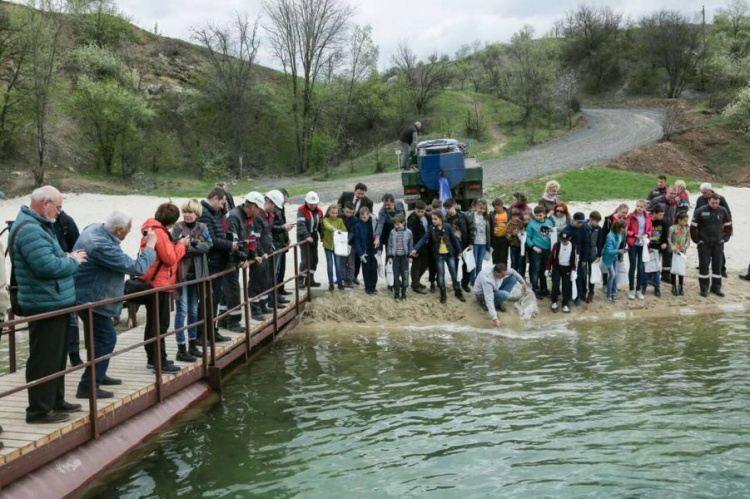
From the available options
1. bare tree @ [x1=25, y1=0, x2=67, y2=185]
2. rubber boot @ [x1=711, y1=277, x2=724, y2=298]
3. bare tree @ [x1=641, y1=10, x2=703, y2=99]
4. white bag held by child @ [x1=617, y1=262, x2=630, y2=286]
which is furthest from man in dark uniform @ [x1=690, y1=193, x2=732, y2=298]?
bare tree @ [x1=641, y1=10, x2=703, y2=99]

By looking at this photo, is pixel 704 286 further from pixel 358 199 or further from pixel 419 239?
pixel 358 199

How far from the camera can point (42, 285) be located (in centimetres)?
573

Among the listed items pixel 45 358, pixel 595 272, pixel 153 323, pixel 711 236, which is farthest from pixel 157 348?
pixel 711 236

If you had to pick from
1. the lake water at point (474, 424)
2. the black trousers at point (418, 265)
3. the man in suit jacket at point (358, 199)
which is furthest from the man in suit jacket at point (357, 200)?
the lake water at point (474, 424)

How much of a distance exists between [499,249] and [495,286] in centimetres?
100

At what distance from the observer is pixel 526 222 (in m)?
12.5

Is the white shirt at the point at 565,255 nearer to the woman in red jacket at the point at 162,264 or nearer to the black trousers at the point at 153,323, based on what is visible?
the woman in red jacket at the point at 162,264

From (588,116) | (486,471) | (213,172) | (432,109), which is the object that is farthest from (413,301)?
(588,116)

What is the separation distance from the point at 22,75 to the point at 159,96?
1601 centimetres

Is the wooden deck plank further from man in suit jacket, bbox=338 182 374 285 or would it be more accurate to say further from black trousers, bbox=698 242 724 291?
black trousers, bbox=698 242 724 291

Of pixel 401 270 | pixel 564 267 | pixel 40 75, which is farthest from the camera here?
pixel 40 75

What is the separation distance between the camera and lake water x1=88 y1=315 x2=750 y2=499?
608 cm

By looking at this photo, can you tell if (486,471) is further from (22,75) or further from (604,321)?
(22,75)

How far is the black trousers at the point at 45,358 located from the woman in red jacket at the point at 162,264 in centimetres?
142
